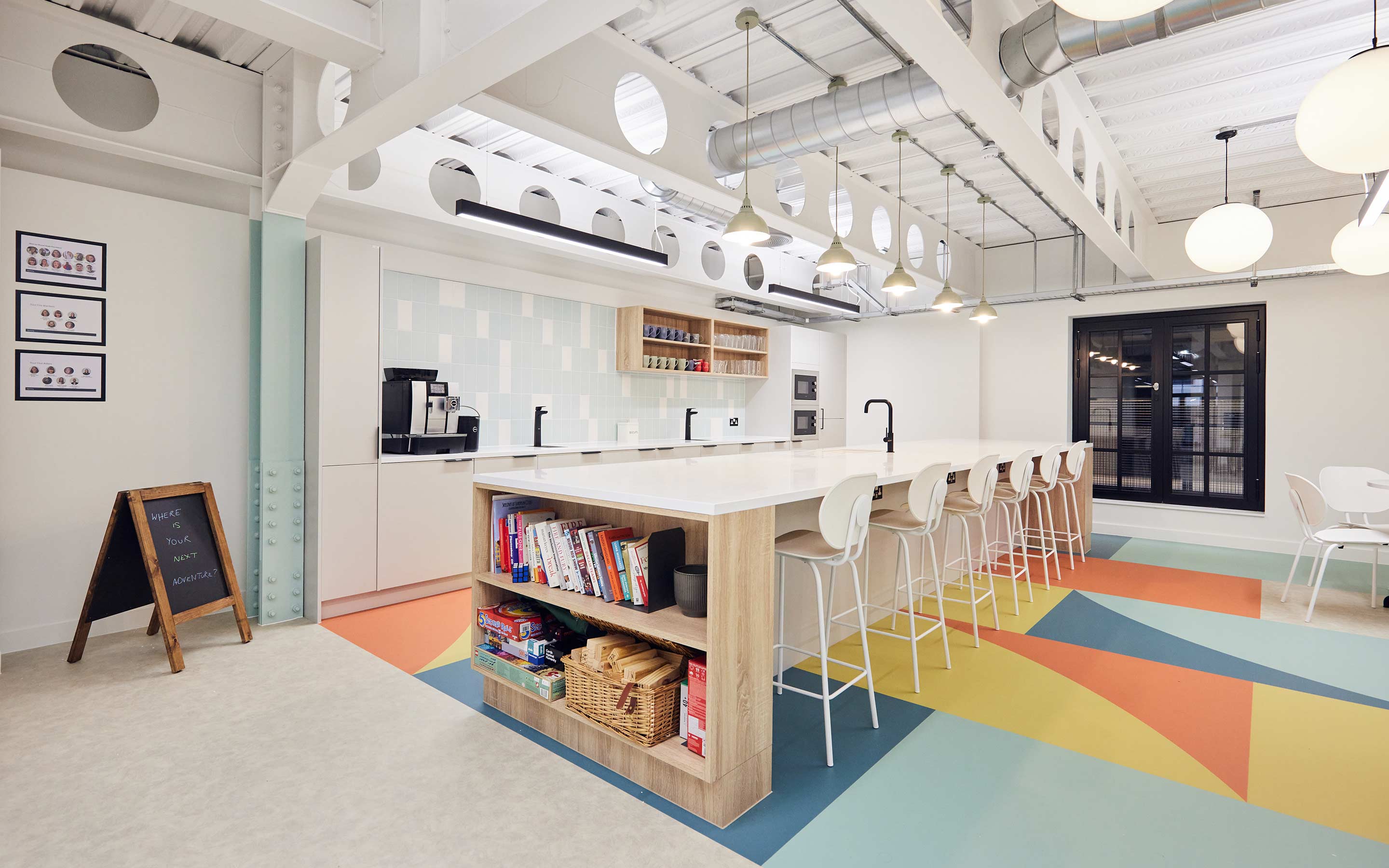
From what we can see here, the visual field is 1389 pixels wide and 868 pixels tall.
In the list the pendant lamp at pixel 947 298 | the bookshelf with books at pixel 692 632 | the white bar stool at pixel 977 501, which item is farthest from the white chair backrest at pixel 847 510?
the pendant lamp at pixel 947 298

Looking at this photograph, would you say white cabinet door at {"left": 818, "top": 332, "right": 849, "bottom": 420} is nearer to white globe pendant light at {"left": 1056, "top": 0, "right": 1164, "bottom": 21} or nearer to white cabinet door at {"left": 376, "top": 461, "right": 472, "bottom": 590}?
white cabinet door at {"left": 376, "top": 461, "right": 472, "bottom": 590}

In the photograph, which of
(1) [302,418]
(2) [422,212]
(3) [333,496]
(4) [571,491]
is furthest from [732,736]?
(2) [422,212]

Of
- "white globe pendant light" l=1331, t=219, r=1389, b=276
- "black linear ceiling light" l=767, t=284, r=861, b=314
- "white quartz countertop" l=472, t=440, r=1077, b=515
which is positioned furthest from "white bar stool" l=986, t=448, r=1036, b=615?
"black linear ceiling light" l=767, t=284, r=861, b=314

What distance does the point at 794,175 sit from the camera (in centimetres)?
546

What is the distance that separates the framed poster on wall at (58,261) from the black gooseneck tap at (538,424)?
9.47 feet

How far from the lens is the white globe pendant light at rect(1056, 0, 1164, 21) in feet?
4.30

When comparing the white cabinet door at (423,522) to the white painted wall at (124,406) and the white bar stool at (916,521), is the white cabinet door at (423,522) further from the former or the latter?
the white bar stool at (916,521)

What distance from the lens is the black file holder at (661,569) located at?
7.93 ft

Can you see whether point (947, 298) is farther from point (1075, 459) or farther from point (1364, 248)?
point (1364, 248)

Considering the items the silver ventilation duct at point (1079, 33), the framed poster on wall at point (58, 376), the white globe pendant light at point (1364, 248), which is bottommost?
the framed poster on wall at point (58, 376)

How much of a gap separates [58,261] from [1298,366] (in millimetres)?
9436

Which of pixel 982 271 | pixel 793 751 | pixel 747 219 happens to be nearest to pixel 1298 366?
pixel 982 271

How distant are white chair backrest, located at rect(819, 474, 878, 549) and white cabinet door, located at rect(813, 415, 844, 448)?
5866 millimetres

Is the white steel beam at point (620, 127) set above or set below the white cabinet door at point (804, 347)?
above
